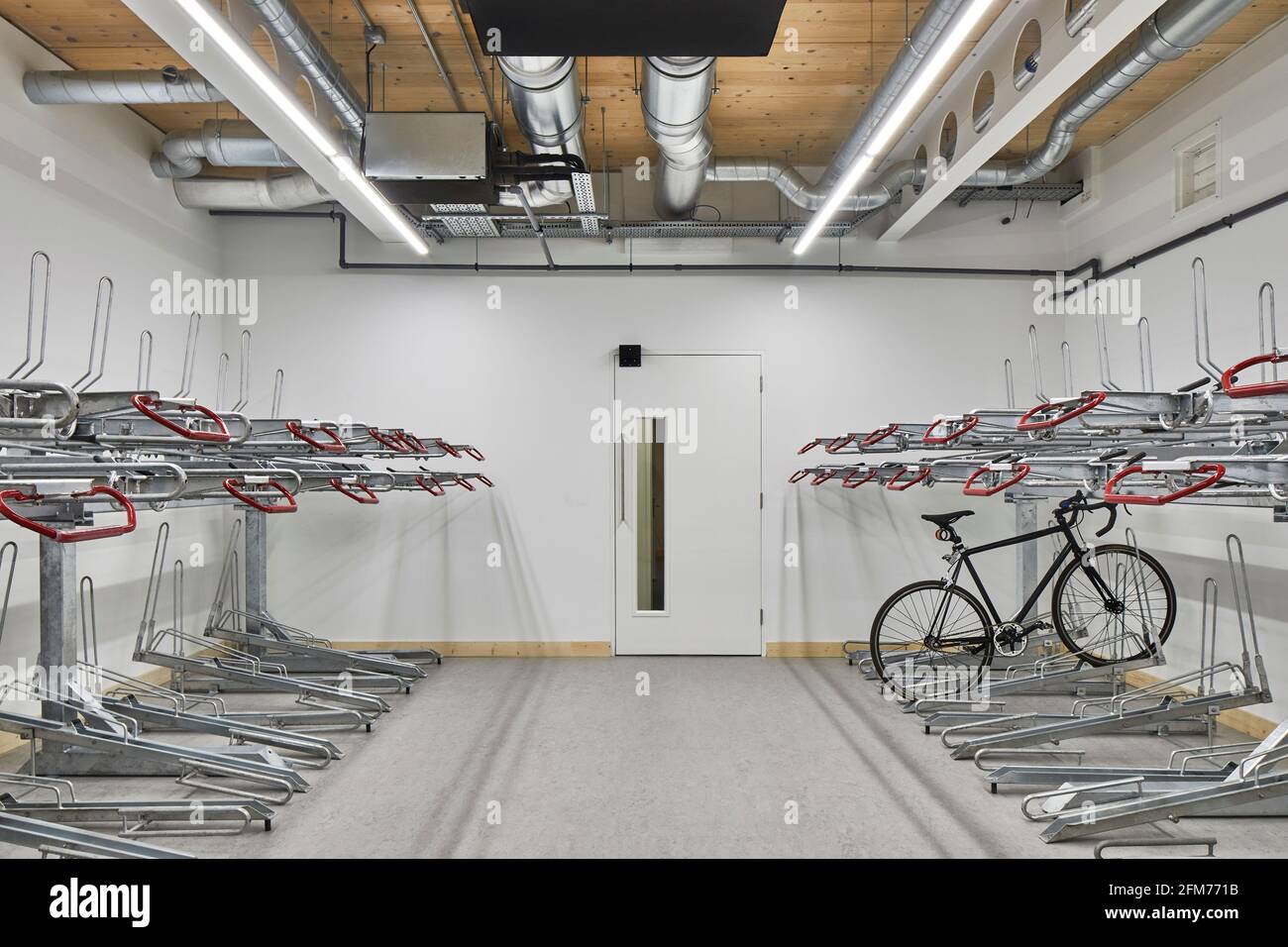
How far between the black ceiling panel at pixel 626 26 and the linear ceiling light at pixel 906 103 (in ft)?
1.97

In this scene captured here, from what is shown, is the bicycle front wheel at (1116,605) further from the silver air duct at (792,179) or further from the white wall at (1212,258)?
the silver air duct at (792,179)

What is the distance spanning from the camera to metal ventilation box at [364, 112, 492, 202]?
3684mm

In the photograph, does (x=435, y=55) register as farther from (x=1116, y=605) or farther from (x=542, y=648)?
(x=1116, y=605)

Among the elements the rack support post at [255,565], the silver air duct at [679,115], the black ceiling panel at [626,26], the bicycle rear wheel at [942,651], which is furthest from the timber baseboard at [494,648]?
the black ceiling panel at [626,26]

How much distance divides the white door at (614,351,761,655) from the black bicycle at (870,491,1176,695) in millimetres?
1272

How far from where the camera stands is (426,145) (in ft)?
12.1

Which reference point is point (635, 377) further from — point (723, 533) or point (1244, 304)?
point (1244, 304)

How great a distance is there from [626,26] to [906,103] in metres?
1.22

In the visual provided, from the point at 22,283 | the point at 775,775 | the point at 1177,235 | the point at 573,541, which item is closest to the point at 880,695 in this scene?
the point at 775,775

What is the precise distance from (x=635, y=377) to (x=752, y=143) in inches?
72.9

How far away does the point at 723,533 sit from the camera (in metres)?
5.77

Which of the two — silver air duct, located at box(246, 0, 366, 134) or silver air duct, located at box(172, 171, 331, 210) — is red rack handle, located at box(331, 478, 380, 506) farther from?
silver air duct, located at box(172, 171, 331, 210)
